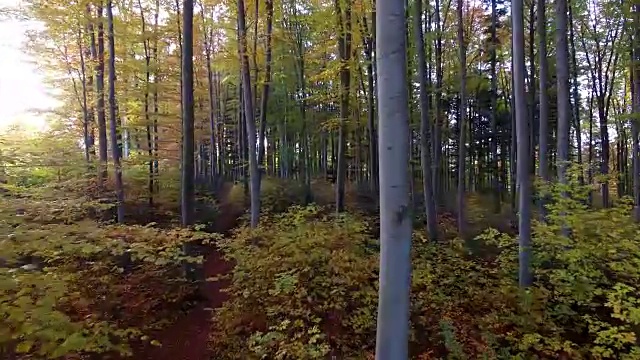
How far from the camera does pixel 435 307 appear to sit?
20.5ft

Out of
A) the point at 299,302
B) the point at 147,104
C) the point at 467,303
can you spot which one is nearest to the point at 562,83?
the point at 467,303

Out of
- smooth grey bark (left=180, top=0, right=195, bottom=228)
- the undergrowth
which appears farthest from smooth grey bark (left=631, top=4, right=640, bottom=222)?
smooth grey bark (left=180, top=0, right=195, bottom=228)

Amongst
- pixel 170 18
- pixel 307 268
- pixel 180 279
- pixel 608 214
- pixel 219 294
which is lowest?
pixel 219 294

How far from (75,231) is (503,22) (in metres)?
17.6

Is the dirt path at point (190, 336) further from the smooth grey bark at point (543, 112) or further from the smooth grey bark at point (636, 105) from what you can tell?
the smooth grey bark at point (636, 105)

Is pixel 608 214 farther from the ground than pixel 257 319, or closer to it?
farther from the ground

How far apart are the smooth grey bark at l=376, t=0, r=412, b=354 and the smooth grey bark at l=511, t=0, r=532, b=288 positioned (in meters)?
4.14

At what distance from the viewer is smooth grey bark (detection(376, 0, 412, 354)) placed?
2871mm

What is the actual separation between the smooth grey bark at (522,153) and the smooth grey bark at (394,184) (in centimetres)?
414

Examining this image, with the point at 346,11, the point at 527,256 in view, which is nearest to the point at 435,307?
the point at 527,256

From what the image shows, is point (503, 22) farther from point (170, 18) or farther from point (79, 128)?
point (79, 128)

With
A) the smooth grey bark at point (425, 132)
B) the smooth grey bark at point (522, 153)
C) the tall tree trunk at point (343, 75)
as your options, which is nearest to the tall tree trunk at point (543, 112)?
the smooth grey bark at point (522, 153)

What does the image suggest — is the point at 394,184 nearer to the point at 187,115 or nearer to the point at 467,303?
the point at 467,303

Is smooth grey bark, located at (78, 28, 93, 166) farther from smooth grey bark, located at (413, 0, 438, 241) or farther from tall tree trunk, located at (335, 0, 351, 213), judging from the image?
smooth grey bark, located at (413, 0, 438, 241)
